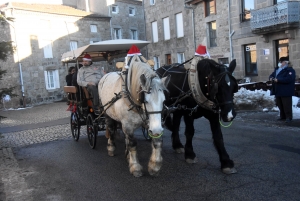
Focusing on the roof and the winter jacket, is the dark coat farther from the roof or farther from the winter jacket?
the roof

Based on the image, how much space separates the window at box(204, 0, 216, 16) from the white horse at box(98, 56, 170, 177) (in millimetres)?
16038

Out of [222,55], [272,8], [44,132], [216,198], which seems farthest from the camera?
[222,55]

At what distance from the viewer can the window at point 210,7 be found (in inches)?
785

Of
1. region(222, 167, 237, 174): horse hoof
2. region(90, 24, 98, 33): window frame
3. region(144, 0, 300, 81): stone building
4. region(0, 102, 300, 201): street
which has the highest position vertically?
region(90, 24, 98, 33): window frame

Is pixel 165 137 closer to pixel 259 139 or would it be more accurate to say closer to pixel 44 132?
pixel 259 139

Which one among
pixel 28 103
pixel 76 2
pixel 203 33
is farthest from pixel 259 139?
pixel 76 2

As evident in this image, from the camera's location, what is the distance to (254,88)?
43.9 ft

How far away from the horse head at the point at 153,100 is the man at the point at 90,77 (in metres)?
2.83

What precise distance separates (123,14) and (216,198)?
31.3 m

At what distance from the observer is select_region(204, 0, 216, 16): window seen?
785 inches

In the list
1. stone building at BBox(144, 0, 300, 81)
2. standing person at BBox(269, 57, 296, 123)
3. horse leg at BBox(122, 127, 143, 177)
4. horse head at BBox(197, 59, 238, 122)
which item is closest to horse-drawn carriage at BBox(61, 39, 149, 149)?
horse leg at BBox(122, 127, 143, 177)

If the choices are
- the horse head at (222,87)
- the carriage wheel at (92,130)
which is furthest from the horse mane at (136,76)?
the carriage wheel at (92,130)

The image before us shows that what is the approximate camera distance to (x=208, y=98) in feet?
15.3

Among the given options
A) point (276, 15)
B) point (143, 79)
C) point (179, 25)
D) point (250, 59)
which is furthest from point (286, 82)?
point (179, 25)
